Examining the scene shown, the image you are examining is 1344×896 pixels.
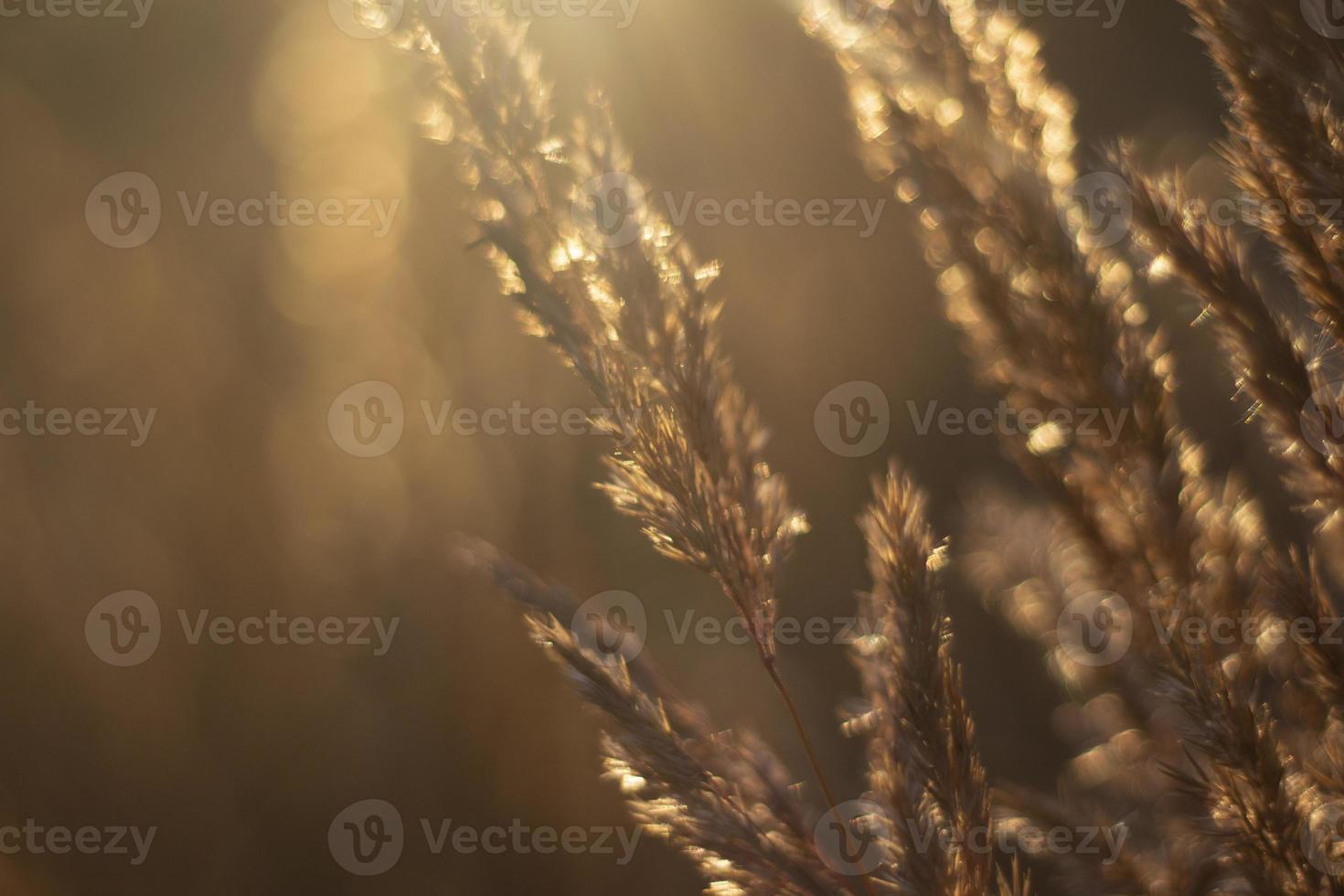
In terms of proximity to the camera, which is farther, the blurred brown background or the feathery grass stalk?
the blurred brown background

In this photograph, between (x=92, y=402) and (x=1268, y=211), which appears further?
(x=92, y=402)

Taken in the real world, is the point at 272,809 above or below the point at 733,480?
below

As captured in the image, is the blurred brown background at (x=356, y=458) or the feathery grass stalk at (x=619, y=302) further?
the blurred brown background at (x=356, y=458)

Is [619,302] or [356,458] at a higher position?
[356,458]

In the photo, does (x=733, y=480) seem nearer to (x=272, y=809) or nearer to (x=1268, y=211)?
(x=1268, y=211)

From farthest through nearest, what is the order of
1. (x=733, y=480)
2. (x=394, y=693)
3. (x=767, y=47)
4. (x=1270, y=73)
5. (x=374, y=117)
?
1. (x=767, y=47)
2. (x=374, y=117)
3. (x=394, y=693)
4. (x=733, y=480)
5. (x=1270, y=73)

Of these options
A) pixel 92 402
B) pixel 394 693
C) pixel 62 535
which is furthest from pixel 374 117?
pixel 394 693

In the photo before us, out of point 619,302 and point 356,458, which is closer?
point 619,302

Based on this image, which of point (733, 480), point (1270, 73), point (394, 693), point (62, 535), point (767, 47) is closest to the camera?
point (1270, 73)
